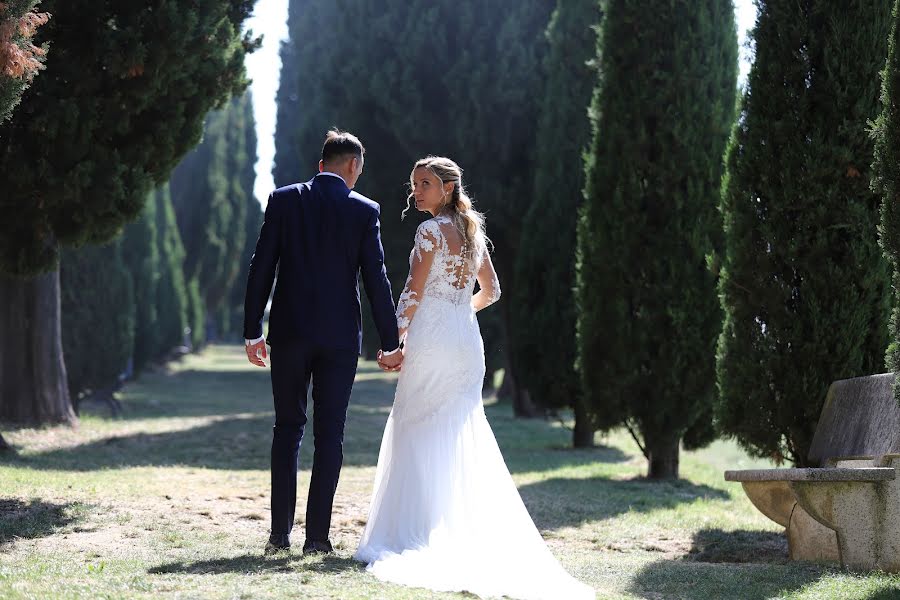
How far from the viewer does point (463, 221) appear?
233 inches

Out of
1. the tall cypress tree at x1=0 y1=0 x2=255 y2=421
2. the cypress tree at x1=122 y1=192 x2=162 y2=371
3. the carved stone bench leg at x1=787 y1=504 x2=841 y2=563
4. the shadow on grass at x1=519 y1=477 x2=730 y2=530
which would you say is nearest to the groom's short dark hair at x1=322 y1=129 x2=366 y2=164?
the carved stone bench leg at x1=787 y1=504 x2=841 y2=563

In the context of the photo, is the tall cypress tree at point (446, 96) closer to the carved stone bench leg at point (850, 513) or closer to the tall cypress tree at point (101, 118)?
the tall cypress tree at point (101, 118)

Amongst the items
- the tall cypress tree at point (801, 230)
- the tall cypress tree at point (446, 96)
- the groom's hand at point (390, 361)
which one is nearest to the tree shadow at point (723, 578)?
the tall cypress tree at point (801, 230)

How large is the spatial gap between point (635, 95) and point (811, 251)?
4.29 m

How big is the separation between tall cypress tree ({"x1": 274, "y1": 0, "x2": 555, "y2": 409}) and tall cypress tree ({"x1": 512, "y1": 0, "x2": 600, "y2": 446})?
266cm

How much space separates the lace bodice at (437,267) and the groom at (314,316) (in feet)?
1.34

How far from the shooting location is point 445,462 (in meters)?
5.65

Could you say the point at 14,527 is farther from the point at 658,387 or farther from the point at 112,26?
the point at 658,387

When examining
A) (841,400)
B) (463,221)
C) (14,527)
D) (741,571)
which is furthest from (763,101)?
(14,527)

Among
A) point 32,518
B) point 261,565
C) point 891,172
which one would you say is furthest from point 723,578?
point 32,518

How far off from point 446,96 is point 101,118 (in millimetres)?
11205

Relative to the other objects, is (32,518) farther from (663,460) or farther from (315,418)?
(663,460)

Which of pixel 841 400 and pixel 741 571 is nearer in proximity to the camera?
pixel 741 571

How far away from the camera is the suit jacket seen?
17.5 feet
